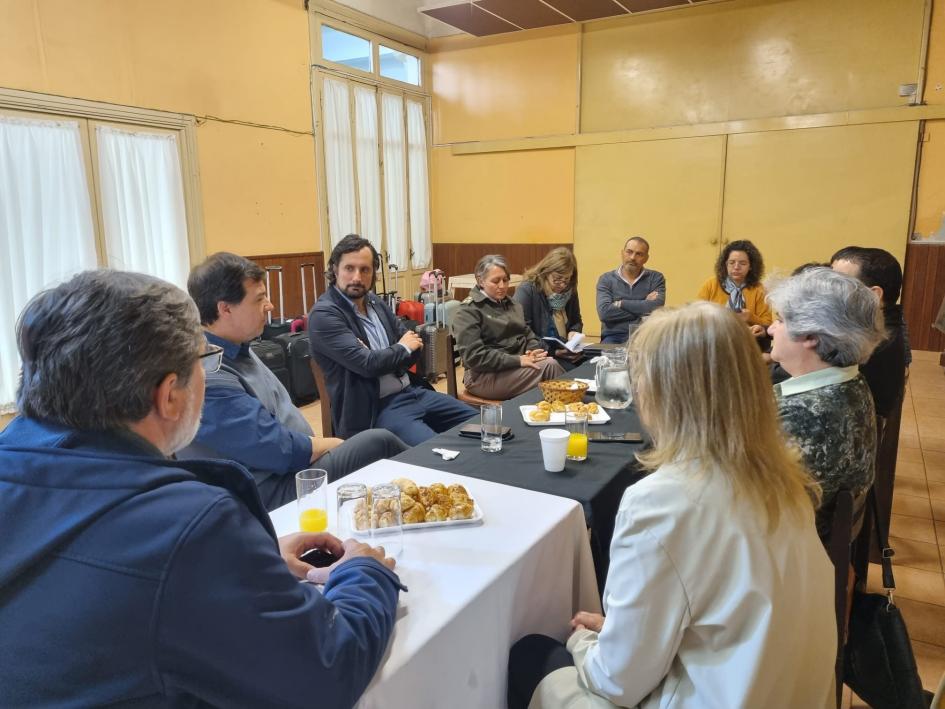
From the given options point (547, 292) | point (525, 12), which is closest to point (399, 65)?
point (525, 12)

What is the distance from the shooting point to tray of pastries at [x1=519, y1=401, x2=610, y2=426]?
7.38ft

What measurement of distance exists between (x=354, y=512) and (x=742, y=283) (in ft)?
13.0

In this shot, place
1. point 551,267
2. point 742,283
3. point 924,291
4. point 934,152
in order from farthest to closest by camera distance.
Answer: point 924,291, point 934,152, point 742,283, point 551,267

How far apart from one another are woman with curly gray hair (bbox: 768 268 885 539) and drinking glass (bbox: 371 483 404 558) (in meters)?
0.98

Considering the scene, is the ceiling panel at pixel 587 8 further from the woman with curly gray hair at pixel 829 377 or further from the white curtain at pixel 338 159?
the woman with curly gray hair at pixel 829 377

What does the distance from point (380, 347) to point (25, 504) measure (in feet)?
8.03

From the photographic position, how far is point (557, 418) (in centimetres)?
228

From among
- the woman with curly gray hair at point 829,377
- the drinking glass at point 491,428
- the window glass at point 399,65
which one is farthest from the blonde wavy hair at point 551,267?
the window glass at point 399,65

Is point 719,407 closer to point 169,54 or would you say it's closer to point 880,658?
point 880,658

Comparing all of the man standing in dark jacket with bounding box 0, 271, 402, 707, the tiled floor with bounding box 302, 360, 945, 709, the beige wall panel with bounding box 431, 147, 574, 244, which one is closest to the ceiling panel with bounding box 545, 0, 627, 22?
the beige wall panel with bounding box 431, 147, 574, 244

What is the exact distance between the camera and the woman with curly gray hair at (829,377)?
1557 millimetres

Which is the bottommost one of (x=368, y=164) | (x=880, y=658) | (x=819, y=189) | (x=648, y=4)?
(x=880, y=658)

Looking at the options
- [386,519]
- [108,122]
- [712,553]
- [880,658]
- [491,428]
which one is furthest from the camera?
[108,122]

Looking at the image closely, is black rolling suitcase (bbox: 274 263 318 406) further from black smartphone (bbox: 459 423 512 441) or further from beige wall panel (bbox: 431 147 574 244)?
beige wall panel (bbox: 431 147 574 244)
